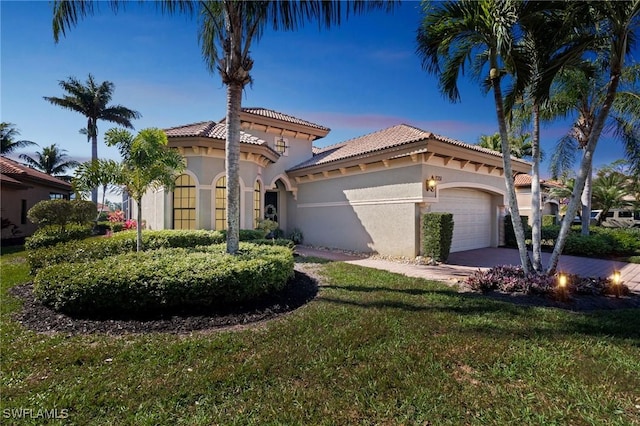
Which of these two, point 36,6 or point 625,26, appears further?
point 36,6

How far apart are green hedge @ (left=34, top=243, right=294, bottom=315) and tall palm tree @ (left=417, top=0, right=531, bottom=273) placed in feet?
20.9

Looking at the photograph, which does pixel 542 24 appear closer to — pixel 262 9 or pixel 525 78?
pixel 525 78

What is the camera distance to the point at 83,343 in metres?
4.24

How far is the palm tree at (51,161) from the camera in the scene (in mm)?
35647

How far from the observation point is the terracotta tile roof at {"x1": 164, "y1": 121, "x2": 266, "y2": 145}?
1245cm

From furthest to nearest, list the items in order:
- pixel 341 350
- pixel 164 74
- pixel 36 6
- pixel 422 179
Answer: pixel 422 179 < pixel 164 74 < pixel 36 6 < pixel 341 350

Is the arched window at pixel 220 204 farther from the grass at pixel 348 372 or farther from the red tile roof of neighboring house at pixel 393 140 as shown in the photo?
the grass at pixel 348 372

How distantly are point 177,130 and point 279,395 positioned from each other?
44.8ft

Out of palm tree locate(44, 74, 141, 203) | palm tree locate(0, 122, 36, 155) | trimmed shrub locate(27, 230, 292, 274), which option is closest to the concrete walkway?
trimmed shrub locate(27, 230, 292, 274)

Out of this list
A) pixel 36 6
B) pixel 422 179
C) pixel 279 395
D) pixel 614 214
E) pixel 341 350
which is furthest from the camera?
pixel 614 214

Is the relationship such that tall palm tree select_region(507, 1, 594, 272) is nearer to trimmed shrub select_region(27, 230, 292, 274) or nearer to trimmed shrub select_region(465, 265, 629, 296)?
trimmed shrub select_region(465, 265, 629, 296)

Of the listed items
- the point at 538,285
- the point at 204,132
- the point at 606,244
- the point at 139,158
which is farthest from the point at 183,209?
the point at 606,244

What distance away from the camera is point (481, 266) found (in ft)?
34.3

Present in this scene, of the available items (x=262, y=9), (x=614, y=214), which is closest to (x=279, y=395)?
(x=262, y=9)
